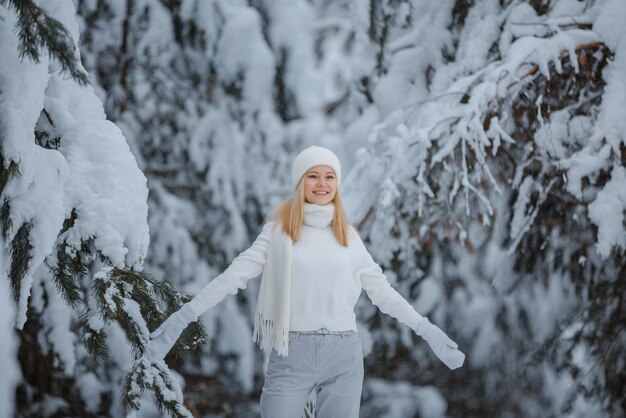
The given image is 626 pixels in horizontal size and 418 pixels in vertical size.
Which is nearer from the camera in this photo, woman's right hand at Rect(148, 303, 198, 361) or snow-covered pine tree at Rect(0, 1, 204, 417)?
snow-covered pine tree at Rect(0, 1, 204, 417)

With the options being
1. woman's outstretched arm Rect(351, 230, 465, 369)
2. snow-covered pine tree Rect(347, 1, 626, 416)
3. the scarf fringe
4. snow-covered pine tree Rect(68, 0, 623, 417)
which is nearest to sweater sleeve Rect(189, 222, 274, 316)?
the scarf fringe

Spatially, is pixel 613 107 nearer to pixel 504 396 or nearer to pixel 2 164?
pixel 504 396

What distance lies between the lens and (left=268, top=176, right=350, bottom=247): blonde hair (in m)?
2.06

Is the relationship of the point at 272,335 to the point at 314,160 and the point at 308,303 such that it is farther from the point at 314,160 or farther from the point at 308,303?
the point at 314,160

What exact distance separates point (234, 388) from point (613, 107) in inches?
89.6

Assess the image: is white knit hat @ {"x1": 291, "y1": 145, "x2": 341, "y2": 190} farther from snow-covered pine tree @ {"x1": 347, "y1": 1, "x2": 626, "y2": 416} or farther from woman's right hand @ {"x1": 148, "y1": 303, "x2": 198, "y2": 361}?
snow-covered pine tree @ {"x1": 347, "y1": 1, "x2": 626, "y2": 416}

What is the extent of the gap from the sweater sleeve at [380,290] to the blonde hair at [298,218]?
67 mm

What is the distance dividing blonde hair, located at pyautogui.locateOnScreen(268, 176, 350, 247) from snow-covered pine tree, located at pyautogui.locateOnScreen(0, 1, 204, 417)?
36 centimetres

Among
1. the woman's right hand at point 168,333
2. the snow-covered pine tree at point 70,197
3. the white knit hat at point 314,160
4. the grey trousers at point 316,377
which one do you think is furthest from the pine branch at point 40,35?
the grey trousers at point 316,377

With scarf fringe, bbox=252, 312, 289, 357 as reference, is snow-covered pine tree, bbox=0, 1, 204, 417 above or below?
above

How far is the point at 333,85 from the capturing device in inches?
151

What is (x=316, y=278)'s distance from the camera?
2.03 m

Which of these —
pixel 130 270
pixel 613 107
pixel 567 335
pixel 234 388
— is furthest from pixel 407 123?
pixel 130 270

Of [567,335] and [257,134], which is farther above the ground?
[257,134]
